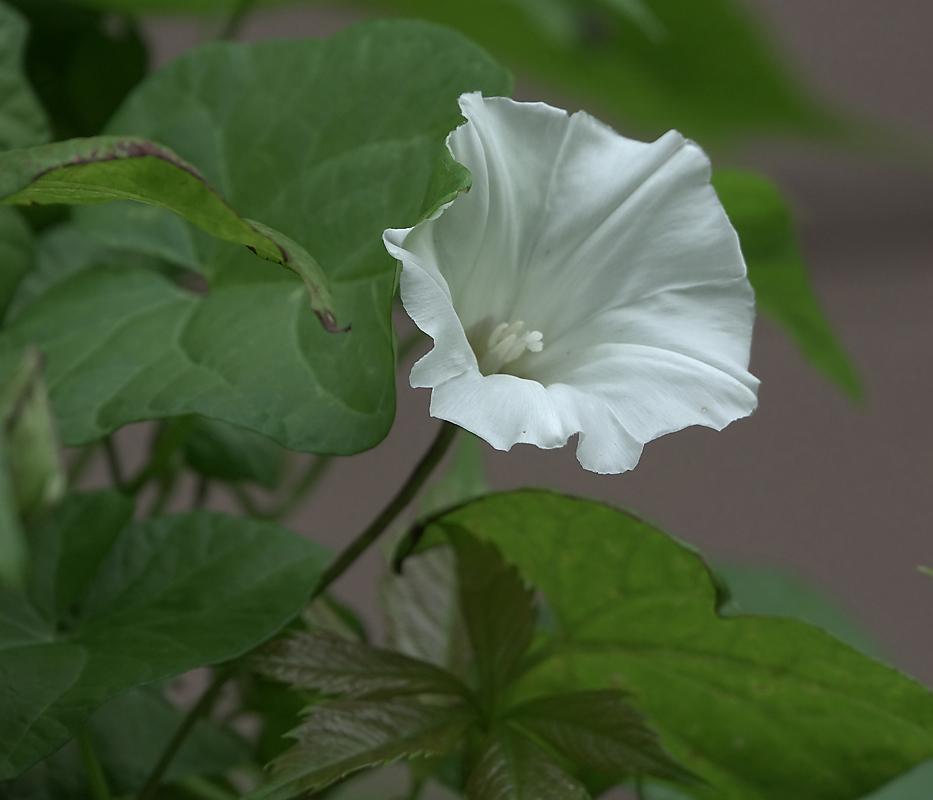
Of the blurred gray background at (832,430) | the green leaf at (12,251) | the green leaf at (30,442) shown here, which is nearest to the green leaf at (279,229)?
the green leaf at (12,251)

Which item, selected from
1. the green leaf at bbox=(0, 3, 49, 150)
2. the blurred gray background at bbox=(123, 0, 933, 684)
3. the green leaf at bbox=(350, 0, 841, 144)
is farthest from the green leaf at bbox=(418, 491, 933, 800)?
the blurred gray background at bbox=(123, 0, 933, 684)

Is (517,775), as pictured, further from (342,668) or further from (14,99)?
(14,99)

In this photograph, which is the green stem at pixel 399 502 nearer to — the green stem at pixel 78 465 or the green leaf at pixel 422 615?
the green leaf at pixel 422 615

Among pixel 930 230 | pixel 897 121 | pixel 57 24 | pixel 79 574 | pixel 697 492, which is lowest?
pixel 697 492

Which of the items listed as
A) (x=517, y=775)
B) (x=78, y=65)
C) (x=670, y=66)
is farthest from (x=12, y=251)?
(x=670, y=66)

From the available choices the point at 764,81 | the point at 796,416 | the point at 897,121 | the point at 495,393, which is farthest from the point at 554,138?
the point at 897,121

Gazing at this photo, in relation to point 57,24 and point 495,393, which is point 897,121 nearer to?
point 57,24

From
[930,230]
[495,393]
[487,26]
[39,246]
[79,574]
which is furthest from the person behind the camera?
[930,230]
